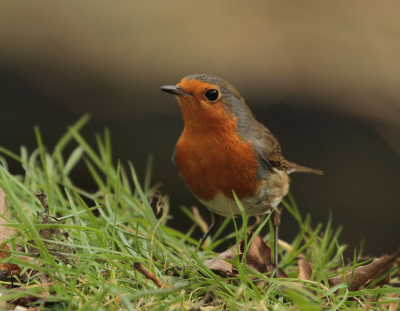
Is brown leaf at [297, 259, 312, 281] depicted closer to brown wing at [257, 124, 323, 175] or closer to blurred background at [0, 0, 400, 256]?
brown wing at [257, 124, 323, 175]

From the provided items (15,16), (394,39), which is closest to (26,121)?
(15,16)

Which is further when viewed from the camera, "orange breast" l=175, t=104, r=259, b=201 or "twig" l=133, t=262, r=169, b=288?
"orange breast" l=175, t=104, r=259, b=201

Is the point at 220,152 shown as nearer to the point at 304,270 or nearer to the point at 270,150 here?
the point at 270,150

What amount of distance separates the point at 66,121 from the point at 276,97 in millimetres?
3306

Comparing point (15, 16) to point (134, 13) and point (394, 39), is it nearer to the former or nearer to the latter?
point (134, 13)

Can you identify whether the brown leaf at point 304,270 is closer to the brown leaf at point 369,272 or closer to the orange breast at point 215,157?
the brown leaf at point 369,272

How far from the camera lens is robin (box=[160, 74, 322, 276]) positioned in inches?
122

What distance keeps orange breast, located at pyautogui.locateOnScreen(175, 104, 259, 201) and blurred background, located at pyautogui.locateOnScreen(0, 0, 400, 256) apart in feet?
9.79

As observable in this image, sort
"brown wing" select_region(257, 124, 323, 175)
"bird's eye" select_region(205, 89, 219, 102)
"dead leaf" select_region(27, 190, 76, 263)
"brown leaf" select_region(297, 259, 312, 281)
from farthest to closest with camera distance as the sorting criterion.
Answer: "brown wing" select_region(257, 124, 323, 175) < "bird's eye" select_region(205, 89, 219, 102) < "brown leaf" select_region(297, 259, 312, 281) < "dead leaf" select_region(27, 190, 76, 263)

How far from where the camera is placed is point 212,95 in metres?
3.23

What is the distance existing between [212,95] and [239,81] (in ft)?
15.9

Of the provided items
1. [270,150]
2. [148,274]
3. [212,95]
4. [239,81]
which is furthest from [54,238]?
[239,81]

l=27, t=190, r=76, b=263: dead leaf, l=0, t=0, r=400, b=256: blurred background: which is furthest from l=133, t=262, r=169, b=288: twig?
l=0, t=0, r=400, b=256: blurred background

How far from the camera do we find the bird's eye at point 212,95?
3.21 meters
